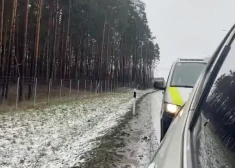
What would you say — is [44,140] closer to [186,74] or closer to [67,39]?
[186,74]

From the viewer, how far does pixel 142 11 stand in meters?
77.6

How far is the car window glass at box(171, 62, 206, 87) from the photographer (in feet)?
27.0

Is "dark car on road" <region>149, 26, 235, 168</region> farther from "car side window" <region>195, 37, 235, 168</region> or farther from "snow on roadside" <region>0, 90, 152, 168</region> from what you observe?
"snow on roadside" <region>0, 90, 152, 168</region>

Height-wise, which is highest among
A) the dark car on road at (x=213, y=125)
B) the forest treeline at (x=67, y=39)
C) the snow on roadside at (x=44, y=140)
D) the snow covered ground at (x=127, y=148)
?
the forest treeline at (x=67, y=39)

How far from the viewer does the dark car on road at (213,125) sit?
5.16ft

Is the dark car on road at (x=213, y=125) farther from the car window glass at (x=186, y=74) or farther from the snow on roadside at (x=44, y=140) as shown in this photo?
the car window glass at (x=186, y=74)

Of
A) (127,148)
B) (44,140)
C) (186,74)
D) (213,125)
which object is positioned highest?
(186,74)

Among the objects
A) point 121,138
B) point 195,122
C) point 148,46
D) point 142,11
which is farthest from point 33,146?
point 148,46

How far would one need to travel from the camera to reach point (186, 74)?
8.52 metres

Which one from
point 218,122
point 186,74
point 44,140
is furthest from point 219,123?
point 44,140

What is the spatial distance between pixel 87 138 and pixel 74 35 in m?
44.8

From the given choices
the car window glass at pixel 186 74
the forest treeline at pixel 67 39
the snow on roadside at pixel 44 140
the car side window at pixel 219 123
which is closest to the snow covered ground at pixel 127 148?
the snow on roadside at pixel 44 140

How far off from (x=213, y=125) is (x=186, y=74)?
676cm

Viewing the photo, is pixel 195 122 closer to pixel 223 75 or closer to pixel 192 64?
pixel 223 75
